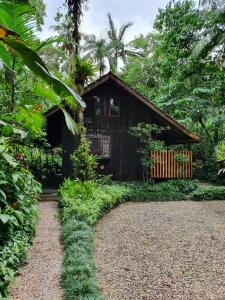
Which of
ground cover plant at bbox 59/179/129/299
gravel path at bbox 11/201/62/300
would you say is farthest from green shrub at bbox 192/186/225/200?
gravel path at bbox 11/201/62/300

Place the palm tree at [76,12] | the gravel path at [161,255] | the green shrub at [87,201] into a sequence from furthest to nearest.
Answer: the palm tree at [76,12]
the green shrub at [87,201]
the gravel path at [161,255]

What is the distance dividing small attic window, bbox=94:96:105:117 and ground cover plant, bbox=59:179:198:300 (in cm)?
351

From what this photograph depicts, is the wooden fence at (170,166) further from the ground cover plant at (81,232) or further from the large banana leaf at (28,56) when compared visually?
the large banana leaf at (28,56)

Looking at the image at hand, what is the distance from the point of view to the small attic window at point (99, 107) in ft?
51.7

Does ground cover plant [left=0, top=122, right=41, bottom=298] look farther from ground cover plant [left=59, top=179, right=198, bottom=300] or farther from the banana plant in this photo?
the banana plant

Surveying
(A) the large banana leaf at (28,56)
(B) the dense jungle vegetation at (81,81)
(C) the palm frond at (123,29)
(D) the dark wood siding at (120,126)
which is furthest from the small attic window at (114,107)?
(C) the palm frond at (123,29)

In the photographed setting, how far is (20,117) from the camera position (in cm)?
558

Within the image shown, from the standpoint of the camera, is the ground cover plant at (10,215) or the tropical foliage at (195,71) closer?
the ground cover plant at (10,215)

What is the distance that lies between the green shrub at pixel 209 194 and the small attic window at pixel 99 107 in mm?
5399

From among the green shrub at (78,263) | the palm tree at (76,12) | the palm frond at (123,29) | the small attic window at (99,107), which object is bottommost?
the green shrub at (78,263)

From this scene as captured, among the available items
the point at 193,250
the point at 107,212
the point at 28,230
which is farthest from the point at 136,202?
the point at 28,230

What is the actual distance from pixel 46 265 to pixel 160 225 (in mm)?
3945

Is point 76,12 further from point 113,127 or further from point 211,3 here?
point 211,3

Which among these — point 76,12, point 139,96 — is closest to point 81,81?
point 139,96
